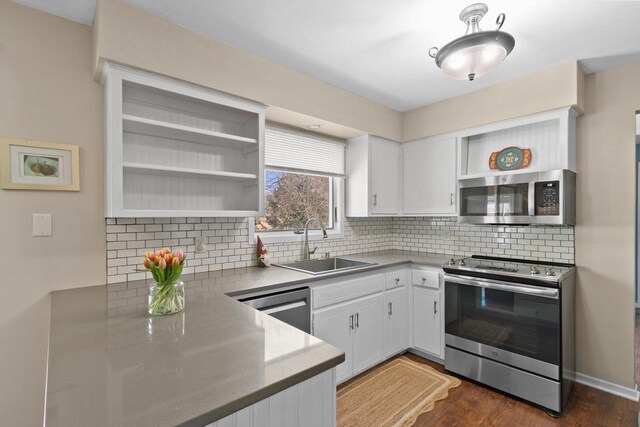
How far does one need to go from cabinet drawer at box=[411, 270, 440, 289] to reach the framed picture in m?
2.63

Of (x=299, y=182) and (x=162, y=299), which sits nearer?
(x=162, y=299)

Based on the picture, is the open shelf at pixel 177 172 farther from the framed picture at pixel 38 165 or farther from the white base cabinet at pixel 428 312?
the white base cabinet at pixel 428 312

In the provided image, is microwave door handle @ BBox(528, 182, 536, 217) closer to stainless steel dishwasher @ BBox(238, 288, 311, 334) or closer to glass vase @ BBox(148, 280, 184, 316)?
stainless steel dishwasher @ BBox(238, 288, 311, 334)

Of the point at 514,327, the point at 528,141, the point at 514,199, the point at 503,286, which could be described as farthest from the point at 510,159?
the point at 514,327

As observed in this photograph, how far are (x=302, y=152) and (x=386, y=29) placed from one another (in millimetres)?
1352

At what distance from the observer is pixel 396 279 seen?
2936 millimetres

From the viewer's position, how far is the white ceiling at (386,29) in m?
1.74

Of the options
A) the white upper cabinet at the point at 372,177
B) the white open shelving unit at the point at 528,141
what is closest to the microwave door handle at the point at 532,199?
the white open shelving unit at the point at 528,141

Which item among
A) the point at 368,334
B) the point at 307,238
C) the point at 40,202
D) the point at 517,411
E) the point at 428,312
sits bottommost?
the point at 517,411

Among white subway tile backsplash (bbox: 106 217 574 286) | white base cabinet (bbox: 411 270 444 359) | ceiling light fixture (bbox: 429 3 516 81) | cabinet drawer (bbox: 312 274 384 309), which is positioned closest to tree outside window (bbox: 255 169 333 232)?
white subway tile backsplash (bbox: 106 217 574 286)

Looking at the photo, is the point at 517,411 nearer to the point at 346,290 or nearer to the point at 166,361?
the point at 346,290

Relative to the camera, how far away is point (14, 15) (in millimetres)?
1718

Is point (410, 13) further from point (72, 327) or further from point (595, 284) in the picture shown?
point (595, 284)

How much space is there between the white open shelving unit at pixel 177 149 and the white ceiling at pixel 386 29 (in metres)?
0.39
